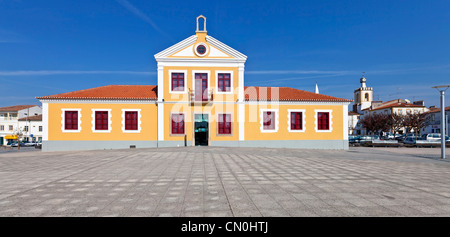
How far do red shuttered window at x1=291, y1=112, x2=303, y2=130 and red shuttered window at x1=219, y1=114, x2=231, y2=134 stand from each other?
608cm

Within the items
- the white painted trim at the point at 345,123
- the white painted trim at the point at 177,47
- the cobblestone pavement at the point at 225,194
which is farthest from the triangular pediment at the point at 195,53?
the cobblestone pavement at the point at 225,194

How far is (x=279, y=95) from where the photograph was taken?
2536 centimetres

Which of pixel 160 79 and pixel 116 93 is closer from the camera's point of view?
pixel 160 79

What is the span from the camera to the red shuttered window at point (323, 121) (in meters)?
24.8

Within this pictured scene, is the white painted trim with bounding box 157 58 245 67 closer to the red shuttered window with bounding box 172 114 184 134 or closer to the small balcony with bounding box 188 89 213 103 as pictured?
the small balcony with bounding box 188 89 213 103

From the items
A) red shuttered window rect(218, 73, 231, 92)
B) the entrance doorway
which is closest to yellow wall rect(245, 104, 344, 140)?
red shuttered window rect(218, 73, 231, 92)

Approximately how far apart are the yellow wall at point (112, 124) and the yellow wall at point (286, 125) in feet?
28.1

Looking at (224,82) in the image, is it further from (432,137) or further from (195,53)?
(432,137)

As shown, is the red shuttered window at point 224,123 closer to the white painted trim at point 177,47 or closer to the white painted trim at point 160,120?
the white painted trim at point 160,120

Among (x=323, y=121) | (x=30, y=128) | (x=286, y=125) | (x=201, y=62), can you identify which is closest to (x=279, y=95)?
(x=286, y=125)

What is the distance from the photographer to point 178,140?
23.1 meters

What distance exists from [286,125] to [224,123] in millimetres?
5862
